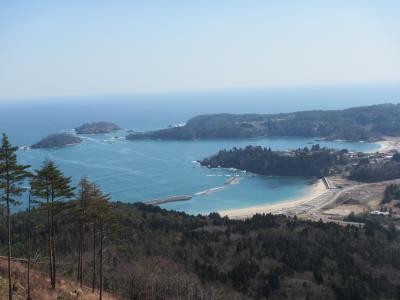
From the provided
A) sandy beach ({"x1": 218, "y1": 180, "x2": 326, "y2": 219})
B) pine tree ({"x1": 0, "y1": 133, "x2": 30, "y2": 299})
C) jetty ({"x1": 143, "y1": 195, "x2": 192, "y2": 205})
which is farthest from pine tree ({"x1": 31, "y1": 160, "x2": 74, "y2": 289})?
jetty ({"x1": 143, "y1": 195, "x2": 192, "y2": 205})

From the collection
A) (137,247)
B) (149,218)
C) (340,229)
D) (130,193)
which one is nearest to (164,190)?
(130,193)

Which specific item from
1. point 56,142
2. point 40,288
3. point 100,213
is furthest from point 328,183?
point 56,142

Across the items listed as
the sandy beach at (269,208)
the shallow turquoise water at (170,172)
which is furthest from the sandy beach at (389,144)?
the sandy beach at (269,208)

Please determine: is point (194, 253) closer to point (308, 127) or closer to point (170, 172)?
point (170, 172)

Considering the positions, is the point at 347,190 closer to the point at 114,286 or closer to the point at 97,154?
the point at 114,286

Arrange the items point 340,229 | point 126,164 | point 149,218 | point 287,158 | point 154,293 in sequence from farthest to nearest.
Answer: point 126,164 < point 287,158 < point 149,218 < point 340,229 < point 154,293
